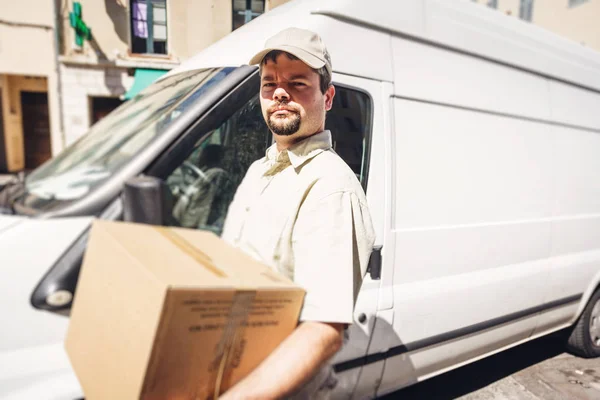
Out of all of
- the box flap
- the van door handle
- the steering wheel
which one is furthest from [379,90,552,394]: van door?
the box flap

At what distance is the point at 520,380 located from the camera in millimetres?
3137

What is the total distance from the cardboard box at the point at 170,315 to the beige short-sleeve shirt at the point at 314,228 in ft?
0.28

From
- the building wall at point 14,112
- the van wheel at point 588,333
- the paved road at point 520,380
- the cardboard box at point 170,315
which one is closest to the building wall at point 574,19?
the van wheel at point 588,333

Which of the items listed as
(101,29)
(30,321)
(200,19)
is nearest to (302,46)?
(30,321)

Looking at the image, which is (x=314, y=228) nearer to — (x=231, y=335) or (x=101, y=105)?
(x=231, y=335)

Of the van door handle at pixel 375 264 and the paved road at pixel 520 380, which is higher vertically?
the van door handle at pixel 375 264

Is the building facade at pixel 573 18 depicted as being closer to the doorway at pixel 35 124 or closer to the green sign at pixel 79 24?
the green sign at pixel 79 24

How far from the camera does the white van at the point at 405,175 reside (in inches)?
53.1

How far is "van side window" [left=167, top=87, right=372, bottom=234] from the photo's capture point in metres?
1.54

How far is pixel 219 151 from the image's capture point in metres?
1.64

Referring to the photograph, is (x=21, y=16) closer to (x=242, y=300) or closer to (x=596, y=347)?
(x=242, y=300)

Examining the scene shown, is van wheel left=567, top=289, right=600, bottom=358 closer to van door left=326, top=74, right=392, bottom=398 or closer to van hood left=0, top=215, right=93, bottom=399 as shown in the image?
van door left=326, top=74, right=392, bottom=398

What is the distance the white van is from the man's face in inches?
16.0

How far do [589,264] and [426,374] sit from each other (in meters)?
1.87
